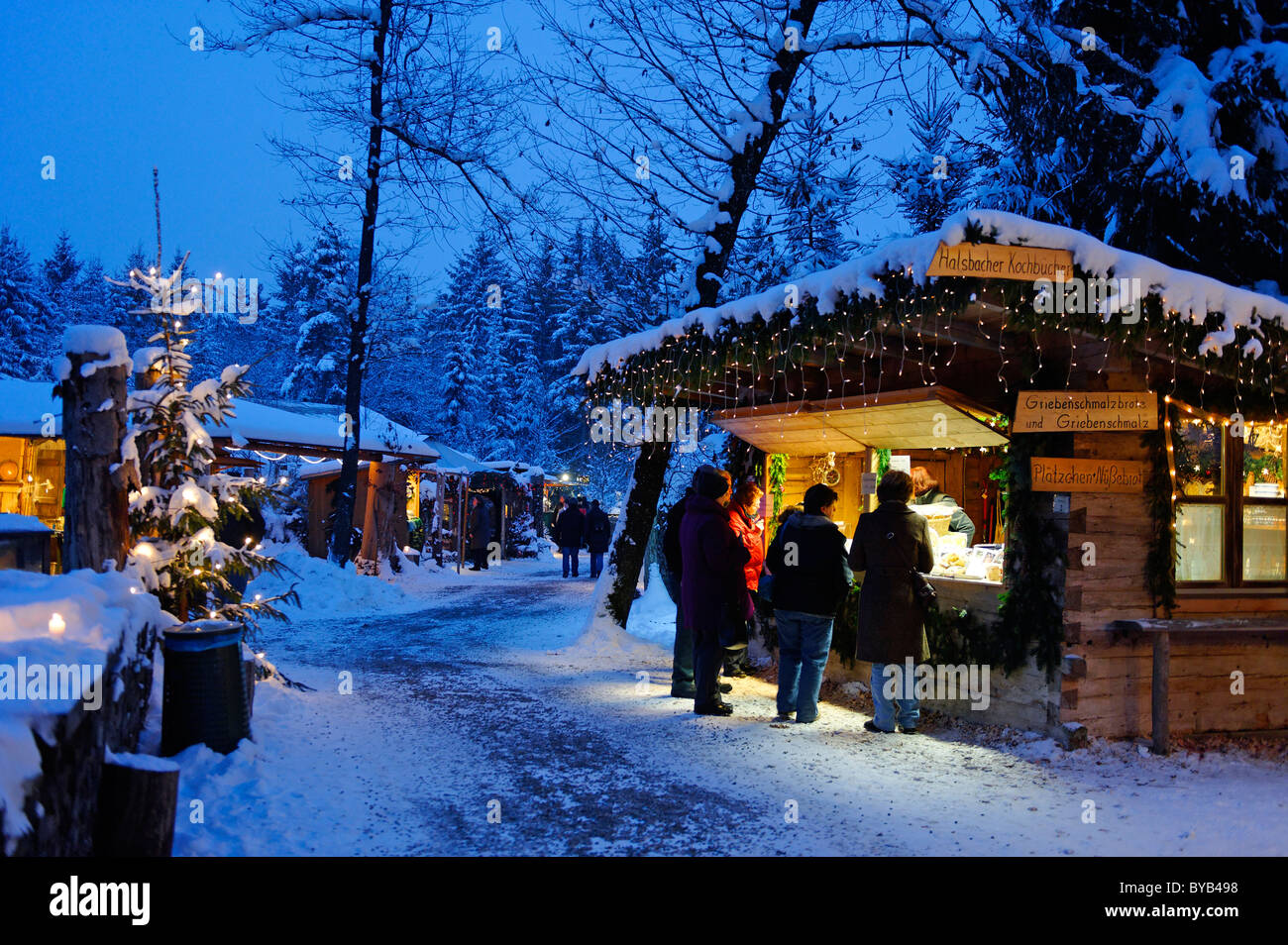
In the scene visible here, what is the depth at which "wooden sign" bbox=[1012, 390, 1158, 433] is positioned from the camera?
261 inches

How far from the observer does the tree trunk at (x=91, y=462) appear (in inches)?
235

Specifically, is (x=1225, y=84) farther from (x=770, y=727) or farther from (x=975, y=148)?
(x=770, y=727)

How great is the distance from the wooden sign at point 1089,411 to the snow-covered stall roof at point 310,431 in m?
14.0

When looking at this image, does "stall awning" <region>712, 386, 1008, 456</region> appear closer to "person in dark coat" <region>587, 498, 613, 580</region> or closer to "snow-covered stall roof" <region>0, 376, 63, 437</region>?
"person in dark coat" <region>587, 498, 613, 580</region>

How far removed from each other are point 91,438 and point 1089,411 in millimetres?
7212

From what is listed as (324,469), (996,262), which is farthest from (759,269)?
(324,469)

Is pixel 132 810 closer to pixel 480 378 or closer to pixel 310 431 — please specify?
pixel 310 431

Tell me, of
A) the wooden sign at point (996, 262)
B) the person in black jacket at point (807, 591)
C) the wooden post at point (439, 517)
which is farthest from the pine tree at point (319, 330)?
the wooden sign at point (996, 262)

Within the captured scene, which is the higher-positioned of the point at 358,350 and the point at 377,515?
the point at 358,350

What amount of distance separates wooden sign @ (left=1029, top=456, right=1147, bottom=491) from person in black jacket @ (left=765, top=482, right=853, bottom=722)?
1588 mm

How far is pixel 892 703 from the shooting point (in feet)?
23.2

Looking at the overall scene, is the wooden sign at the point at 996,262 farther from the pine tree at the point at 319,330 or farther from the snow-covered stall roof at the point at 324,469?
the pine tree at the point at 319,330

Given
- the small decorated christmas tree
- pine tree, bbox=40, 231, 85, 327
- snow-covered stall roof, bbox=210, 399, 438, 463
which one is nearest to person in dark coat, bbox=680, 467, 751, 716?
the small decorated christmas tree
